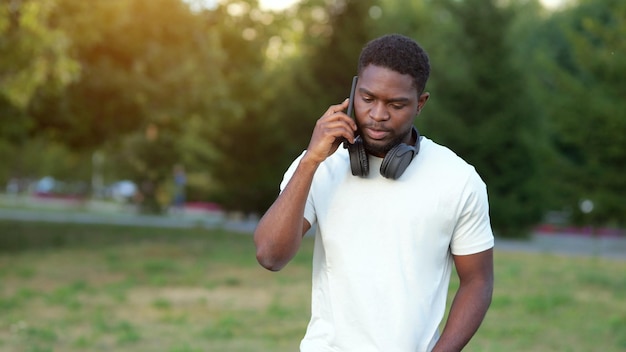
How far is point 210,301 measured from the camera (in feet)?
51.3

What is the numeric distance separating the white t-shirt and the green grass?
759 cm

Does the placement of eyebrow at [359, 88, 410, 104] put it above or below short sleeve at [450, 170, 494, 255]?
above

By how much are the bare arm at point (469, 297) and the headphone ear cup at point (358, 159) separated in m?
0.42

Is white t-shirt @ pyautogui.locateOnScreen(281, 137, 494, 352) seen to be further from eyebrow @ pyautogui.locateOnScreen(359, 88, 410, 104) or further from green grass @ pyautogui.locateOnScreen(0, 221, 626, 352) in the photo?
green grass @ pyautogui.locateOnScreen(0, 221, 626, 352)

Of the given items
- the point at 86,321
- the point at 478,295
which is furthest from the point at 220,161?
the point at 478,295

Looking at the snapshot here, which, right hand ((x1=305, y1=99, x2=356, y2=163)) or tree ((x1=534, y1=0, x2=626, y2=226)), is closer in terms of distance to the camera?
right hand ((x1=305, y1=99, x2=356, y2=163))

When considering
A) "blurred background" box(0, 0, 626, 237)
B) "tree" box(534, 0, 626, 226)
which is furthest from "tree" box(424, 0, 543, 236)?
"tree" box(534, 0, 626, 226)

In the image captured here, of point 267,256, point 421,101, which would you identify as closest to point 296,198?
point 267,256

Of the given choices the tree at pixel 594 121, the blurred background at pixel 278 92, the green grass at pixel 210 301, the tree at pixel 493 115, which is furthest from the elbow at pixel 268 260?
the tree at pixel 493 115

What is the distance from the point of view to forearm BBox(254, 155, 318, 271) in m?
3.36

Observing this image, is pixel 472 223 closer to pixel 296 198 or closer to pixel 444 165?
pixel 444 165

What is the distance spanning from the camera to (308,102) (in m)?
39.4

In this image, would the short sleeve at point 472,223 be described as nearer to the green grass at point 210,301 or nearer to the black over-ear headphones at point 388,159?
the black over-ear headphones at point 388,159

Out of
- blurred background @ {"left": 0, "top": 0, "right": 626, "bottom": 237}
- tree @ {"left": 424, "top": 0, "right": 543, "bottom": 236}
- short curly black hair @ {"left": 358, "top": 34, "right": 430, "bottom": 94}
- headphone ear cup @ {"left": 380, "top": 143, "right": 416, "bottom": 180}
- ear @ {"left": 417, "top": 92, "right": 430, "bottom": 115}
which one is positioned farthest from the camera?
tree @ {"left": 424, "top": 0, "right": 543, "bottom": 236}
